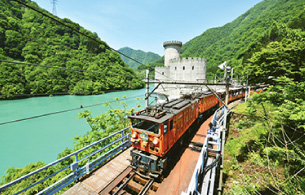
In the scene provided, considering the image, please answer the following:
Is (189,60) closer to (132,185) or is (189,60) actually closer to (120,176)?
(120,176)

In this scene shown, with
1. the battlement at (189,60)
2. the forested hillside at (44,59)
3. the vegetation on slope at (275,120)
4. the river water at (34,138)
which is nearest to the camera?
the vegetation on slope at (275,120)

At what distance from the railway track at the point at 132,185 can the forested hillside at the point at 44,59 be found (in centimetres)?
2189

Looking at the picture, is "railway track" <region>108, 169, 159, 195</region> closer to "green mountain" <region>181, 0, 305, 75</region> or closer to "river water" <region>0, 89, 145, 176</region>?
"river water" <region>0, 89, 145, 176</region>

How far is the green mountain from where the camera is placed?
7067 cm

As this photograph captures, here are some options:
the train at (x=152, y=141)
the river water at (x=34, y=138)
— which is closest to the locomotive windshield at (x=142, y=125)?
the train at (x=152, y=141)

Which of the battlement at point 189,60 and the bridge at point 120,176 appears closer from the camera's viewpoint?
the bridge at point 120,176

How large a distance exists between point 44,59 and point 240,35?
5085 inches

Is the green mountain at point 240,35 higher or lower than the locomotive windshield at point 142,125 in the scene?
higher

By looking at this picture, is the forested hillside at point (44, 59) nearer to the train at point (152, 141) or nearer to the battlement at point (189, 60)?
the battlement at point (189, 60)

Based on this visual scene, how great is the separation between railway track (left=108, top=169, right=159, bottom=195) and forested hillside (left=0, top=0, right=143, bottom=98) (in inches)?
862

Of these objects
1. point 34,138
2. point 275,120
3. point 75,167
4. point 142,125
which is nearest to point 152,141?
point 142,125

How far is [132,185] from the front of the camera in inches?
245

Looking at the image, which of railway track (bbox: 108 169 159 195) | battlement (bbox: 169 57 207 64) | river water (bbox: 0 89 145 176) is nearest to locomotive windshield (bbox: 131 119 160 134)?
railway track (bbox: 108 169 159 195)

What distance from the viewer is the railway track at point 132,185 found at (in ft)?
19.3
